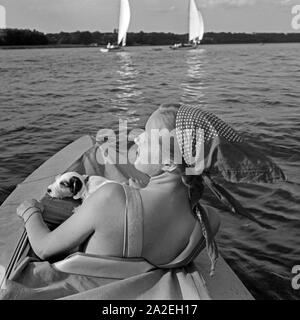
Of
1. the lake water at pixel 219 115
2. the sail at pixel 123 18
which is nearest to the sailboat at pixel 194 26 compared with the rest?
the sail at pixel 123 18

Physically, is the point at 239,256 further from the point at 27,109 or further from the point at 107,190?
the point at 27,109

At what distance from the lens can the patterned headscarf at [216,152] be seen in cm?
220

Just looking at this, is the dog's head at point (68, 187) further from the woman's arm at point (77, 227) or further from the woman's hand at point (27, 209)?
the woman's arm at point (77, 227)

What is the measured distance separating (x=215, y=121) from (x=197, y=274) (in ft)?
2.80

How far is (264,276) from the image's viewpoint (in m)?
3.54

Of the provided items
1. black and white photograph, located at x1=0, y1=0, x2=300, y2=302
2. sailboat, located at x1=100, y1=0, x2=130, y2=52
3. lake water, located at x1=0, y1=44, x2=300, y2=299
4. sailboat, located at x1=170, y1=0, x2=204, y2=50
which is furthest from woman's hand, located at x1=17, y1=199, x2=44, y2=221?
sailboat, located at x1=170, y1=0, x2=204, y2=50

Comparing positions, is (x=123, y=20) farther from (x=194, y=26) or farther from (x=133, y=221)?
(x=133, y=221)

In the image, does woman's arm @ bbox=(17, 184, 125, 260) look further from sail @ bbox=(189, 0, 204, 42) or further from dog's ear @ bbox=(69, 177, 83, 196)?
sail @ bbox=(189, 0, 204, 42)

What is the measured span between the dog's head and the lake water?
1.39 metres

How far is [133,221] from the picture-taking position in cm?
223

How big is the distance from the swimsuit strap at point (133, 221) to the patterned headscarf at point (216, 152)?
0.94 ft

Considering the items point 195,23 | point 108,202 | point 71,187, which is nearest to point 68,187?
point 71,187

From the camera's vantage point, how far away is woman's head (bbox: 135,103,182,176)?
227cm

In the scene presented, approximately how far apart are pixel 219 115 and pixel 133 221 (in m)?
9.44
